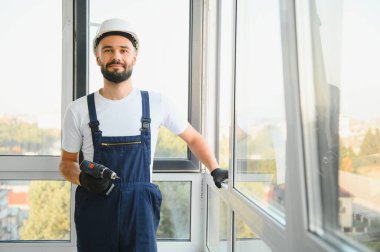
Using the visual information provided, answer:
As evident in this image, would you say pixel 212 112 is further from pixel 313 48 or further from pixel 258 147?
pixel 313 48

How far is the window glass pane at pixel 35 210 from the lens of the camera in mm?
2537

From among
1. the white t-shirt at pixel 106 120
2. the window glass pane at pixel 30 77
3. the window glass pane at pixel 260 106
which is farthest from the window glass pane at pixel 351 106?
the window glass pane at pixel 30 77

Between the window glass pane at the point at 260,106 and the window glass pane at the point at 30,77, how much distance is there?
1.32 m

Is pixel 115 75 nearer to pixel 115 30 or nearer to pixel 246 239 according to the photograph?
pixel 115 30

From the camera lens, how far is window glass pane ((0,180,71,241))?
254 cm

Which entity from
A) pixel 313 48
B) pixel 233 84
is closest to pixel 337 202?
pixel 313 48

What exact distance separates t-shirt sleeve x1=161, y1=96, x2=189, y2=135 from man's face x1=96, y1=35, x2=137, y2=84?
234 millimetres

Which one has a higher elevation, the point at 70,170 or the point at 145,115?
the point at 145,115

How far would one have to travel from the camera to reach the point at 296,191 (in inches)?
40.3

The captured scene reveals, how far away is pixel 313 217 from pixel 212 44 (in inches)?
64.8

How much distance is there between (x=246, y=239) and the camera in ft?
5.35

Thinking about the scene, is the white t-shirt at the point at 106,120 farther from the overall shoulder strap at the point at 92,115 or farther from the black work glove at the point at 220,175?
the black work glove at the point at 220,175

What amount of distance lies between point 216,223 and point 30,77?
1.47m

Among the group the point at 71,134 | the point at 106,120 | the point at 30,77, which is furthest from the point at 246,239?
the point at 30,77
